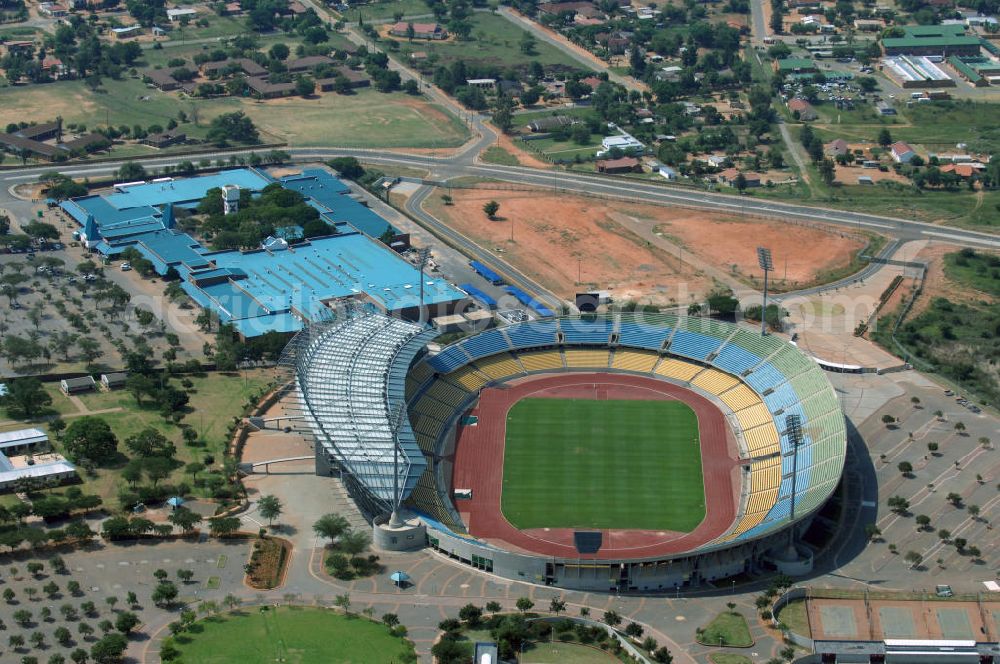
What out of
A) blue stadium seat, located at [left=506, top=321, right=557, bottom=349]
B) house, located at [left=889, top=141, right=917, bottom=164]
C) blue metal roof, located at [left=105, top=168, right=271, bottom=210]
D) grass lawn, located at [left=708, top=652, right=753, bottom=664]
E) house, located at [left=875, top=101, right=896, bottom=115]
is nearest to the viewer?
grass lawn, located at [left=708, top=652, right=753, bottom=664]

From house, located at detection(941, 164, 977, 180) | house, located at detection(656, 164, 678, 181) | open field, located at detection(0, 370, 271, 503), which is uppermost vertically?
house, located at detection(941, 164, 977, 180)

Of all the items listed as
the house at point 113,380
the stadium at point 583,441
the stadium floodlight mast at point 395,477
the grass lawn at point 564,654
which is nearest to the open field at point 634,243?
the stadium at point 583,441

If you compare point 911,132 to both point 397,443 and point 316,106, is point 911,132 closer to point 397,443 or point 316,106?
point 316,106

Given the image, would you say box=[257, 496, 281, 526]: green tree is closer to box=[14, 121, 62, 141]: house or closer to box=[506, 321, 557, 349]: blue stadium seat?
box=[506, 321, 557, 349]: blue stadium seat

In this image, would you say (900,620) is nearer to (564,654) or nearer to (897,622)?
(897,622)

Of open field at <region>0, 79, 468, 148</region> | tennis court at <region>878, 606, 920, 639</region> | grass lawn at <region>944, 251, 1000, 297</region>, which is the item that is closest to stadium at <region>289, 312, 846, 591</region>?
tennis court at <region>878, 606, 920, 639</region>

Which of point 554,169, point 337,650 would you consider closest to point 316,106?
point 554,169
